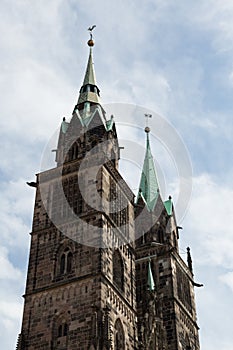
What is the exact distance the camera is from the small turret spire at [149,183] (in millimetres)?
48709

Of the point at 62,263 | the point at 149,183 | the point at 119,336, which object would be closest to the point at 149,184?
the point at 149,183

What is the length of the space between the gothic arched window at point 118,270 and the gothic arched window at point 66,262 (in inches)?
106

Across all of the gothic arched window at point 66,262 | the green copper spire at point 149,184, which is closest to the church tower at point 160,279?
the green copper spire at point 149,184

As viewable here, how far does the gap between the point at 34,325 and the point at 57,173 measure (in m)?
9.91

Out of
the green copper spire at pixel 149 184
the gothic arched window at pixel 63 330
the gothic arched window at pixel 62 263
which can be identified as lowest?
the gothic arched window at pixel 63 330

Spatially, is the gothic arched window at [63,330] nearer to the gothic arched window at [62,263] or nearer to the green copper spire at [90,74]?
the gothic arched window at [62,263]

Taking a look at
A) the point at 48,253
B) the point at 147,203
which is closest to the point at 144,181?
the point at 147,203

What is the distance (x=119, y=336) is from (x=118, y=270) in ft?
13.7

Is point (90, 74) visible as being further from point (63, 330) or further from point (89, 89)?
point (63, 330)

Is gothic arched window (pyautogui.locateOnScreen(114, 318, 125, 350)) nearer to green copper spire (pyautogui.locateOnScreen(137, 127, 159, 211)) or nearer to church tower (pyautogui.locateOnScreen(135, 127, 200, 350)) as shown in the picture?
church tower (pyautogui.locateOnScreen(135, 127, 200, 350))

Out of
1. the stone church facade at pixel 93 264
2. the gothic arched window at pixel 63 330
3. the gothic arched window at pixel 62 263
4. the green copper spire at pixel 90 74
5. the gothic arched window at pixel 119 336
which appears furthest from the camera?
the green copper spire at pixel 90 74

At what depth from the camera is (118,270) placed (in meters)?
34.8

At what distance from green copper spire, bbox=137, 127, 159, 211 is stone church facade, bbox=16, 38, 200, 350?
436 cm

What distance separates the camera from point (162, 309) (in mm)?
40344
